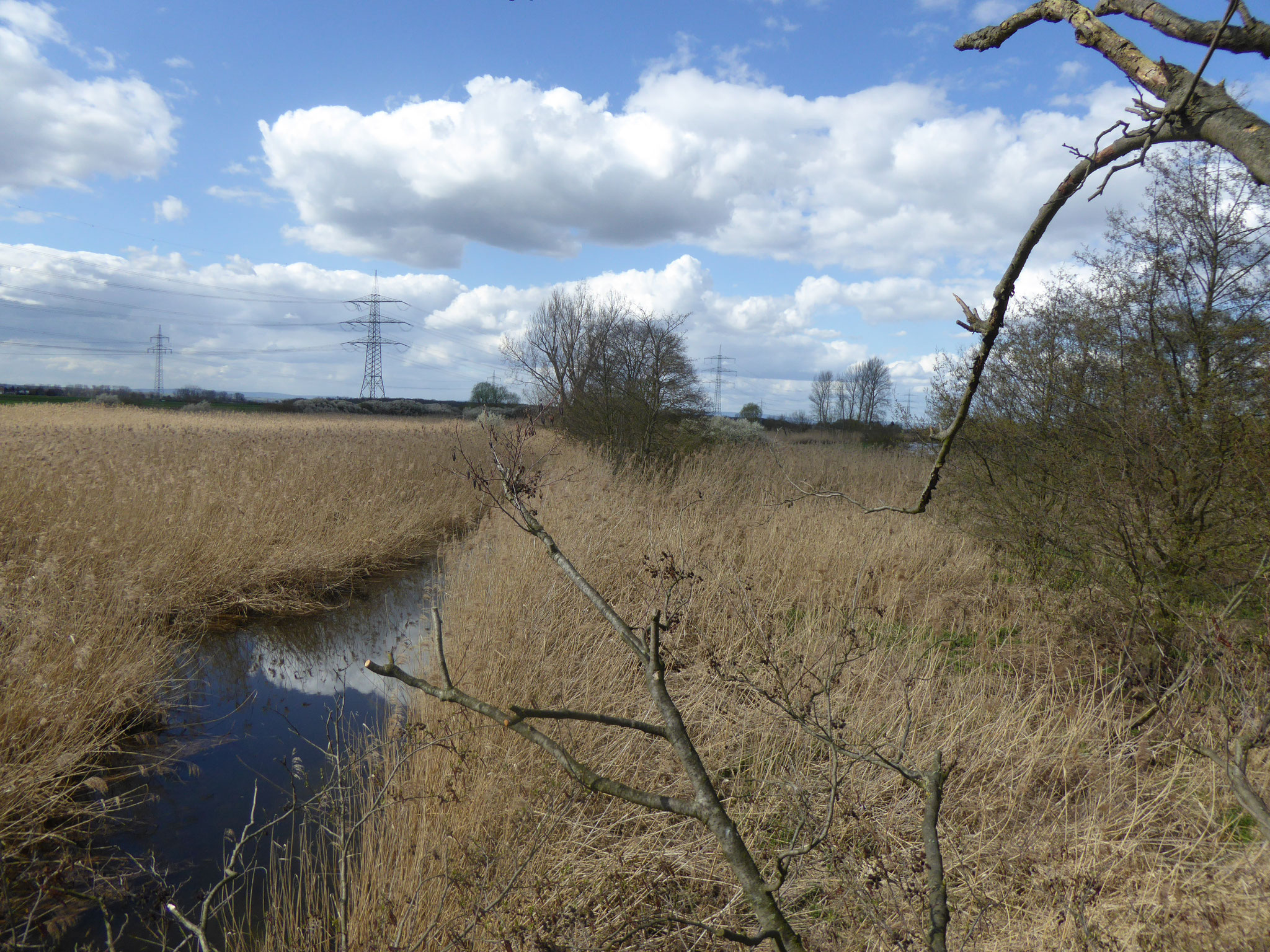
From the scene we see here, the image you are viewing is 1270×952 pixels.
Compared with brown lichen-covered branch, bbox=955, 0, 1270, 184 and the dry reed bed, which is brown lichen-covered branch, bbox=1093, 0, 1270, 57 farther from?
the dry reed bed

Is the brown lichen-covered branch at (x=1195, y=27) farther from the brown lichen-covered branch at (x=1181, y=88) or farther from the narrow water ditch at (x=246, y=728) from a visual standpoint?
the narrow water ditch at (x=246, y=728)

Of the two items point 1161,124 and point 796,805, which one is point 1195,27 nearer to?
point 1161,124

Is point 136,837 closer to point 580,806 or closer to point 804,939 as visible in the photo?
point 580,806

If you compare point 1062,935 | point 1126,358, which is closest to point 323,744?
point 1062,935

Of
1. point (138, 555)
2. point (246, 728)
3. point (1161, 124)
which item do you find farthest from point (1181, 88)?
point (138, 555)

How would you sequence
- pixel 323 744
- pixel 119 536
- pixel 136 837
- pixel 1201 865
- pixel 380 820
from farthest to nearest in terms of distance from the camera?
pixel 119 536 < pixel 323 744 < pixel 136 837 < pixel 380 820 < pixel 1201 865

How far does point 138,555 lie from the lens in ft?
21.8

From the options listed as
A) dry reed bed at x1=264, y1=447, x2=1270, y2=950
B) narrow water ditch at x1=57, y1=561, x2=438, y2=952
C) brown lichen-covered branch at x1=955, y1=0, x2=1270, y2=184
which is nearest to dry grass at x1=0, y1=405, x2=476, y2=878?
narrow water ditch at x1=57, y1=561, x2=438, y2=952

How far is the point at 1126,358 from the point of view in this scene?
5.73 meters

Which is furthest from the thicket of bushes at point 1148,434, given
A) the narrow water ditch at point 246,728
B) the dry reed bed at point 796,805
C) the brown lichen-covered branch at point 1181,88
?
the narrow water ditch at point 246,728

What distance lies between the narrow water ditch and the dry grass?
0.95 feet

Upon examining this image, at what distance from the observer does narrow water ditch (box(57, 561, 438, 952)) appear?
12.0ft

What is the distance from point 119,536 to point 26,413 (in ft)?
74.5

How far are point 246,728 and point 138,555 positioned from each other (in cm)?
272
